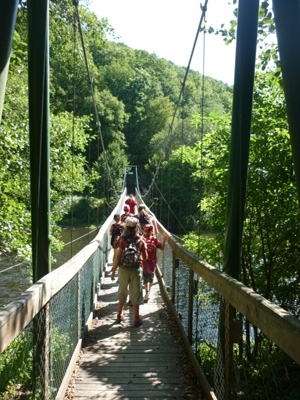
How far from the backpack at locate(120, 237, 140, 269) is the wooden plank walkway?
1.47 feet

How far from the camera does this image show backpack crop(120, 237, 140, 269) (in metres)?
3.64

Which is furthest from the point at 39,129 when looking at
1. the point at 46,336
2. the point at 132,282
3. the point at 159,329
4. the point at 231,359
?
the point at 159,329

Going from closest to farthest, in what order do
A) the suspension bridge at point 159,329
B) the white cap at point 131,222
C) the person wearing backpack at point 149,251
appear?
the suspension bridge at point 159,329 < the white cap at point 131,222 < the person wearing backpack at point 149,251

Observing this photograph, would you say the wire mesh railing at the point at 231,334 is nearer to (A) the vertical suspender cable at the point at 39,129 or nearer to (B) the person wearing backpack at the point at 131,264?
(B) the person wearing backpack at the point at 131,264

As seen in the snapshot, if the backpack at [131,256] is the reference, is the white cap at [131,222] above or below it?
above

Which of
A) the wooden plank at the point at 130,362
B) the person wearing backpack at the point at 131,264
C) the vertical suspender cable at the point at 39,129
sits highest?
the vertical suspender cable at the point at 39,129

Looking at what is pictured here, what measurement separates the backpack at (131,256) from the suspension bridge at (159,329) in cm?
34

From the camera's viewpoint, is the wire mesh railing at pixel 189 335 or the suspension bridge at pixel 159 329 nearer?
the wire mesh railing at pixel 189 335

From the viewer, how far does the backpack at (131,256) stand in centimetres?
364

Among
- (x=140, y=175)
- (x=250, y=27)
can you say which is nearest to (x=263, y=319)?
(x=250, y=27)

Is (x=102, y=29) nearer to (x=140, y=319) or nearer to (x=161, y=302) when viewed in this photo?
(x=161, y=302)

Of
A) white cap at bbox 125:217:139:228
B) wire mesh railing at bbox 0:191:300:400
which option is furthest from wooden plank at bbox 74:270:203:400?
white cap at bbox 125:217:139:228

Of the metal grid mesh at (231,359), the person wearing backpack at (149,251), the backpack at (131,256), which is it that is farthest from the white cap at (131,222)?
the person wearing backpack at (149,251)

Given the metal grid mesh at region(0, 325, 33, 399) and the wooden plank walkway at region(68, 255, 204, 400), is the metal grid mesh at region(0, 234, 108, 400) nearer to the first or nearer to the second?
the metal grid mesh at region(0, 325, 33, 399)
